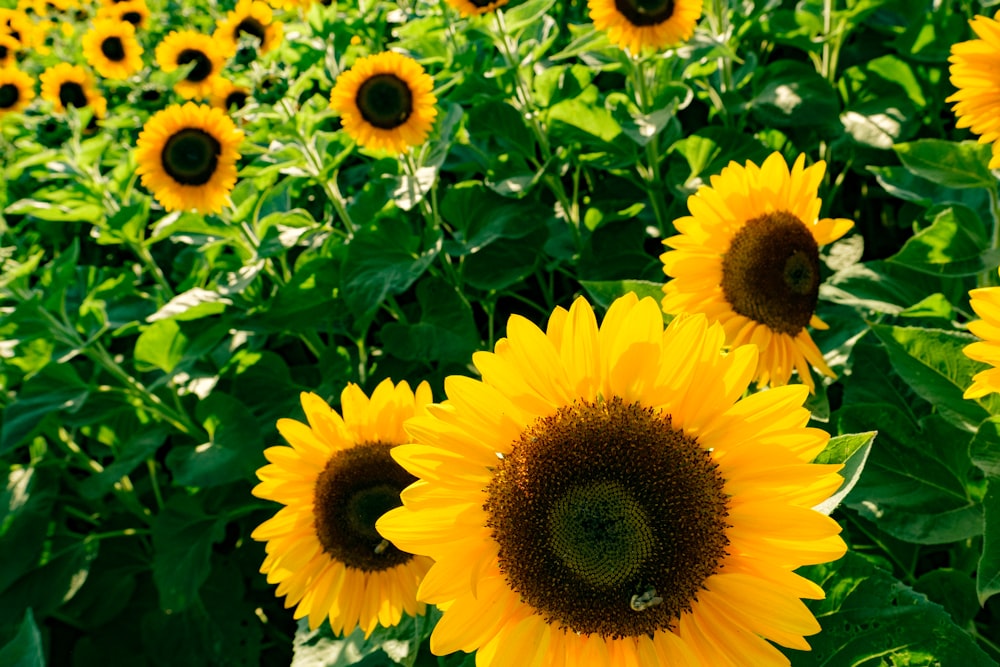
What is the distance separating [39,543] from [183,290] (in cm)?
108

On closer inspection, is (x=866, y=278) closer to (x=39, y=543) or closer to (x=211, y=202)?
(x=211, y=202)

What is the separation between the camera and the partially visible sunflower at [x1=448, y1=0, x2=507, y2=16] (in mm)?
2668

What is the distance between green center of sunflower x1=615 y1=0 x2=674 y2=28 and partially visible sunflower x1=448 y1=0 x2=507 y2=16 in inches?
18.8

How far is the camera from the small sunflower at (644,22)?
2400 mm

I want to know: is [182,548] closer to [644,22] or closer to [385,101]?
[385,101]

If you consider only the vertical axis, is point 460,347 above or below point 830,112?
below

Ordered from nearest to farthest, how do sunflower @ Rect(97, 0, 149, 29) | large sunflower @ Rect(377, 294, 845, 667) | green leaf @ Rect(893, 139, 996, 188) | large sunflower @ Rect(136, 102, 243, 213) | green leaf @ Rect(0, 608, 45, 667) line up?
large sunflower @ Rect(377, 294, 845, 667), green leaf @ Rect(0, 608, 45, 667), green leaf @ Rect(893, 139, 996, 188), large sunflower @ Rect(136, 102, 243, 213), sunflower @ Rect(97, 0, 149, 29)

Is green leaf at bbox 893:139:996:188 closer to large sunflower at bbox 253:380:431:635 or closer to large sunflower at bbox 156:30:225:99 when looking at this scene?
large sunflower at bbox 253:380:431:635

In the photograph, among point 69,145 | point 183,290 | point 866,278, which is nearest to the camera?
point 866,278

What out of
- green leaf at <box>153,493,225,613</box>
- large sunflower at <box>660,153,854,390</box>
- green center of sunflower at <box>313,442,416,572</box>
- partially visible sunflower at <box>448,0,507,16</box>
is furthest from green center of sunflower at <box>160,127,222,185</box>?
large sunflower at <box>660,153,854,390</box>

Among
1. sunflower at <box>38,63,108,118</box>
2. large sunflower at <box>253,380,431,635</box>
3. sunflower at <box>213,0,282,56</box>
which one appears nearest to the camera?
large sunflower at <box>253,380,431,635</box>

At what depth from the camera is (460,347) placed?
7.84ft

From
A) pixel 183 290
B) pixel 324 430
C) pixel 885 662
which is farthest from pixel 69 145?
pixel 885 662

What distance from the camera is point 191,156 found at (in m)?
2.88
